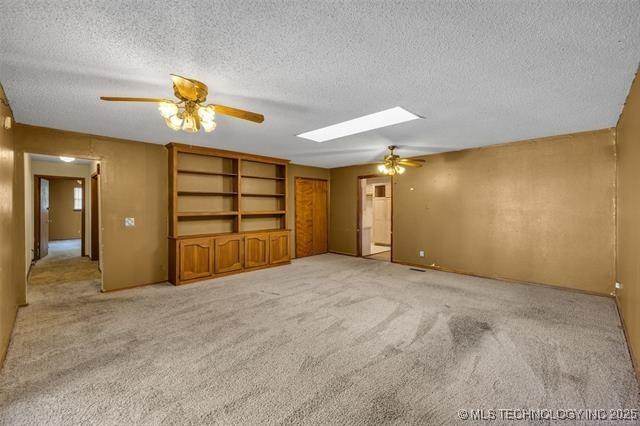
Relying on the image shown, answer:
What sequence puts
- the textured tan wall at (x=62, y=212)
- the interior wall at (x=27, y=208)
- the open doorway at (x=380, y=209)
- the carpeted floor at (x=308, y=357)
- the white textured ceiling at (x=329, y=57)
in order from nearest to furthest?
1. the white textured ceiling at (x=329, y=57)
2. the carpeted floor at (x=308, y=357)
3. the interior wall at (x=27, y=208)
4. the open doorway at (x=380, y=209)
5. the textured tan wall at (x=62, y=212)

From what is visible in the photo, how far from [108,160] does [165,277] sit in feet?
6.91

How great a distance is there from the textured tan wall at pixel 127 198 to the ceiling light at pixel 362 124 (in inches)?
106

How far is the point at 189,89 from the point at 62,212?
11338 mm

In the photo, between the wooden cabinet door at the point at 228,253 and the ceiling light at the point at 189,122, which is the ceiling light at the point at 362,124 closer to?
the ceiling light at the point at 189,122

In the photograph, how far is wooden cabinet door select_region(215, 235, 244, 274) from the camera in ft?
16.7

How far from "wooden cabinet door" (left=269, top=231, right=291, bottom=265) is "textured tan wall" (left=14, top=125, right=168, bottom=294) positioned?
197 cm

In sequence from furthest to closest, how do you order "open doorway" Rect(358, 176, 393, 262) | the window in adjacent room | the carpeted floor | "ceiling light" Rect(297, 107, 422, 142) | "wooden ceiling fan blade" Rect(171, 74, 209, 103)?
the window in adjacent room, "open doorway" Rect(358, 176, 393, 262), "ceiling light" Rect(297, 107, 422, 142), "wooden ceiling fan blade" Rect(171, 74, 209, 103), the carpeted floor

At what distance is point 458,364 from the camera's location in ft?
7.45

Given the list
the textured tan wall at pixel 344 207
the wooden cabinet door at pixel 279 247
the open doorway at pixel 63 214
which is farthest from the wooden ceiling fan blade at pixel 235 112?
the open doorway at pixel 63 214

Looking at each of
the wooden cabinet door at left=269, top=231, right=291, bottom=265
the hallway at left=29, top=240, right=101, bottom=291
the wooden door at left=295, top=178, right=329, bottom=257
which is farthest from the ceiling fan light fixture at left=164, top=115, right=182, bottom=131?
the wooden door at left=295, top=178, right=329, bottom=257

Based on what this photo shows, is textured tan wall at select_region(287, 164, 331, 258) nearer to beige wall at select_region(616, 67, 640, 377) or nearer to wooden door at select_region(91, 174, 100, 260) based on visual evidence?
wooden door at select_region(91, 174, 100, 260)

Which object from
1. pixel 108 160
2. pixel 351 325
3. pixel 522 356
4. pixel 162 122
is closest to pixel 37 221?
pixel 108 160

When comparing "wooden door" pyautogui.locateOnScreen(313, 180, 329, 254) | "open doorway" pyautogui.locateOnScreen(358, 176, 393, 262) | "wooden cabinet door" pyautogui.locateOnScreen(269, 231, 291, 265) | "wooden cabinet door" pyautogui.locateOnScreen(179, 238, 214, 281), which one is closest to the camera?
"wooden cabinet door" pyautogui.locateOnScreen(179, 238, 214, 281)

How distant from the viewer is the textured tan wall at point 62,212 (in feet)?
31.7
